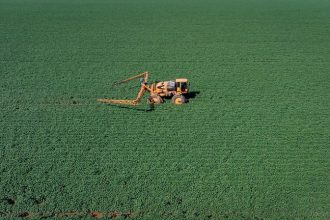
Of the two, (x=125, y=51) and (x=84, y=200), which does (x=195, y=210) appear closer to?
(x=84, y=200)

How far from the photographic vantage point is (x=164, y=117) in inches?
793

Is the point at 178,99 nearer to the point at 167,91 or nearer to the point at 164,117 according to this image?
the point at 167,91

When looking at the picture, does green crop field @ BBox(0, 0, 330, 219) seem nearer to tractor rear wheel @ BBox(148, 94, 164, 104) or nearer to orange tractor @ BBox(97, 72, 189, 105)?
tractor rear wheel @ BBox(148, 94, 164, 104)

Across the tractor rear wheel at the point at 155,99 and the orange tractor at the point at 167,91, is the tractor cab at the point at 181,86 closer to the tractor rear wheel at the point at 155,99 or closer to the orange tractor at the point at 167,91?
the orange tractor at the point at 167,91

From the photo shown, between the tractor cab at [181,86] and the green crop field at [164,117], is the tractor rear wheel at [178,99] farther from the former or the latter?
the green crop field at [164,117]

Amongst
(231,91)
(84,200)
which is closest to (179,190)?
(84,200)

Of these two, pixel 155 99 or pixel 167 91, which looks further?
pixel 167 91

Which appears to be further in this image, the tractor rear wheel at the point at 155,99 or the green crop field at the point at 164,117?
the tractor rear wheel at the point at 155,99

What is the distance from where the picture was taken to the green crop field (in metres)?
16.2

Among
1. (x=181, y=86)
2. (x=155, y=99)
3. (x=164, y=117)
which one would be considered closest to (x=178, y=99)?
(x=181, y=86)

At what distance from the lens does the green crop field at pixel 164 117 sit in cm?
1616

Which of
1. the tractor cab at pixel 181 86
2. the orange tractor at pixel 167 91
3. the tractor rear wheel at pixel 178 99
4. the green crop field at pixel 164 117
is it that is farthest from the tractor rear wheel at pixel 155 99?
the tractor cab at pixel 181 86

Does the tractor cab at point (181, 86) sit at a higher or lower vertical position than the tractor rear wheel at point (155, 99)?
higher

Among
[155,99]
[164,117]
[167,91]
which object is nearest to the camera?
[164,117]
